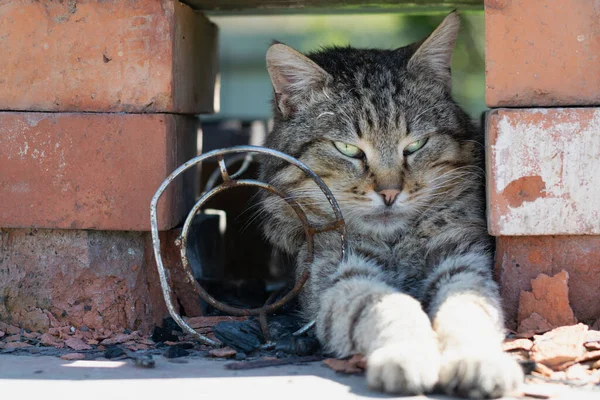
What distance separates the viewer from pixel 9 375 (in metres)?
2.56

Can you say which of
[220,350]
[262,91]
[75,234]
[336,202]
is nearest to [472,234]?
[336,202]

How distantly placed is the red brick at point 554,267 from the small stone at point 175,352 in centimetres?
137

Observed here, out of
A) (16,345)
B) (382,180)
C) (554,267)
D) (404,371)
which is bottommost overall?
(16,345)

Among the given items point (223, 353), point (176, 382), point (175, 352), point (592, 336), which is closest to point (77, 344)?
point (175, 352)

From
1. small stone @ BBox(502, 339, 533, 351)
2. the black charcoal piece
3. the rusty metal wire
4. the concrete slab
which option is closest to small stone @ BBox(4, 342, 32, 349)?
the concrete slab

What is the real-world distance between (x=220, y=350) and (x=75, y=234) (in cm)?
96

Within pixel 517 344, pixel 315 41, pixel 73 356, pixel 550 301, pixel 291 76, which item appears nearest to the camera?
pixel 517 344

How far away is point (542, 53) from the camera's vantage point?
Result: 9.82 ft

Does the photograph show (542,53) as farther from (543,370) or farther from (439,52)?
(543,370)

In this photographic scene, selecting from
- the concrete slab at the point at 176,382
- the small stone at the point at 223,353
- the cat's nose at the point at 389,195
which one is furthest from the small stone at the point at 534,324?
the small stone at the point at 223,353

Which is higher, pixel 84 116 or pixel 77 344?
pixel 84 116

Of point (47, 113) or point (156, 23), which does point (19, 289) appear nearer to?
point (47, 113)

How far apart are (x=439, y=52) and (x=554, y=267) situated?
3.84 feet

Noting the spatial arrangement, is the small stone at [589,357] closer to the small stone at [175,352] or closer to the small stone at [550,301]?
the small stone at [550,301]
